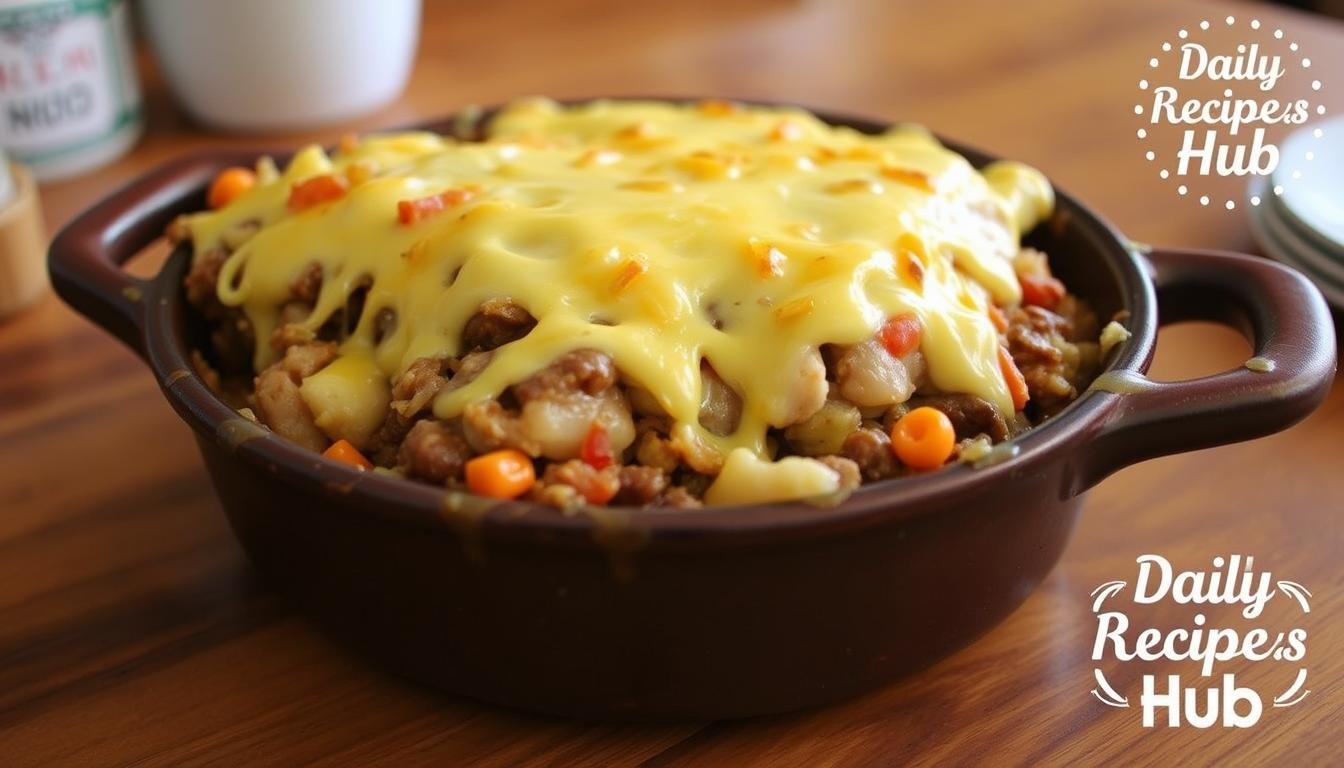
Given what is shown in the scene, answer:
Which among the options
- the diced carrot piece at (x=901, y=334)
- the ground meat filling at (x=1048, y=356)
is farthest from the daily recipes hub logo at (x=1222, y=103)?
the diced carrot piece at (x=901, y=334)

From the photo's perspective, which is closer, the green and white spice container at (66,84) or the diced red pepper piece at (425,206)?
the diced red pepper piece at (425,206)

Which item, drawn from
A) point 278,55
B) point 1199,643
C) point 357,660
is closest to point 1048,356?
point 1199,643

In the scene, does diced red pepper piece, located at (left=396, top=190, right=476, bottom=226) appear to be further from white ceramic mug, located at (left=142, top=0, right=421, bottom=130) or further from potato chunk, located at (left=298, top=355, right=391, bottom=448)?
white ceramic mug, located at (left=142, top=0, right=421, bottom=130)

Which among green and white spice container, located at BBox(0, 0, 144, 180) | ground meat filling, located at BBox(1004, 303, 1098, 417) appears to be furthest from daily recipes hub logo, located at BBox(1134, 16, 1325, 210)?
green and white spice container, located at BBox(0, 0, 144, 180)

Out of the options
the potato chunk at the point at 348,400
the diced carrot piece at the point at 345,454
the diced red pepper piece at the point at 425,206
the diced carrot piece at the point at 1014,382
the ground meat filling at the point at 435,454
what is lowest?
the diced carrot piece at the point at 345,454

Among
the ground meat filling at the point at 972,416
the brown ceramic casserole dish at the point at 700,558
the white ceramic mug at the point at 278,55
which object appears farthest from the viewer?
the white ceramic mug at the point at 278,55

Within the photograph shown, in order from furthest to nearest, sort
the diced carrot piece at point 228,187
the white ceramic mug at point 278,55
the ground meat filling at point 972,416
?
the white ceramic mug at point 278,55, the diced carrot piece at point 228,187, the ground meat filling at point 972,416

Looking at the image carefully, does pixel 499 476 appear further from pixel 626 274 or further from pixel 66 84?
pixel 66 84

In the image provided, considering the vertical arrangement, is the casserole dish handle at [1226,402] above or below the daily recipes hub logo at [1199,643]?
above

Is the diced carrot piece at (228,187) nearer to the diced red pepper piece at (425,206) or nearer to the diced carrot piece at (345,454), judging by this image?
the diced red pepper piece at (425,206)
